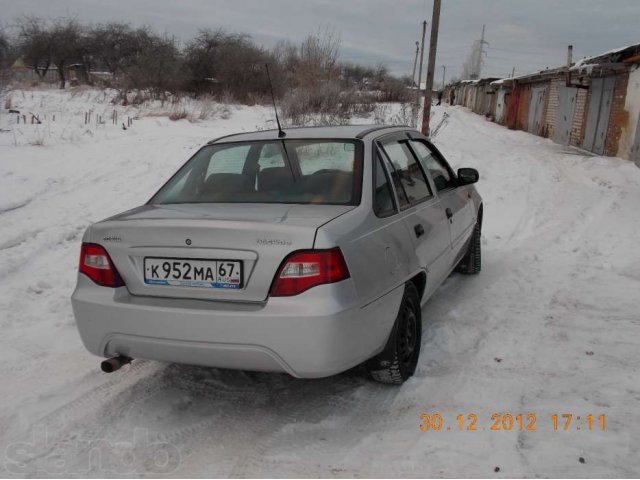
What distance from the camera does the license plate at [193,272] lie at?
259cm

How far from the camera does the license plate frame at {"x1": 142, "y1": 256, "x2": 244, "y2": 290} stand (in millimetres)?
2580

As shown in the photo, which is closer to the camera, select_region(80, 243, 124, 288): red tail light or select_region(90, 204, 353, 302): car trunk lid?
select_region(90, 204, 353, 302): car trunk lid

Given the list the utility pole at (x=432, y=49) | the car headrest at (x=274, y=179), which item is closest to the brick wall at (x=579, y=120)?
the utility pole at (x=432, y=49)

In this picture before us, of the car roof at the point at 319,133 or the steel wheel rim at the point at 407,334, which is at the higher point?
the car roof at the point at 319,133

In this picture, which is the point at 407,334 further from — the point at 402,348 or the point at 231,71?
the point at 231,71

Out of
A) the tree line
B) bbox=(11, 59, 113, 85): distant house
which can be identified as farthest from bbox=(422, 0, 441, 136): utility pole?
bbox=(11, 59, 113, 85): distant house

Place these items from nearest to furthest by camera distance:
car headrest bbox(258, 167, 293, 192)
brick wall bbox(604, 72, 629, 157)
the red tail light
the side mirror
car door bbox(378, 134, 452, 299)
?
the red tail light < car headrest bbox(258, 167, 293, 192) < car door bbox(378, 134, 452, 299) < the side mirror < brick wall bbox(604, 72, 629, 157)

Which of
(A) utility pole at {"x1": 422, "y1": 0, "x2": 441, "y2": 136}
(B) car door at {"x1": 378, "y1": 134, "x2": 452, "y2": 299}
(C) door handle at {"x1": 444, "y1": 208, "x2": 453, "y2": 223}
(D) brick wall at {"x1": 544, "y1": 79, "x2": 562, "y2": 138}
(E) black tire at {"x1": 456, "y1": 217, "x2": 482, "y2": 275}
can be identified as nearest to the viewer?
(B) car door at {"x1": 378, "y1": 134, "x2": 452, "y2": 299}

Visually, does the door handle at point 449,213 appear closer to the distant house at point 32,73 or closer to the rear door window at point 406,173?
the rear door window at point 406,173

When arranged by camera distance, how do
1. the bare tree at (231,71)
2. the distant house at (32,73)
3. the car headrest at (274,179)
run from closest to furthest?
the car headrest at (274,179) < the bare tree at (231,71) < the distant house at (32,73)

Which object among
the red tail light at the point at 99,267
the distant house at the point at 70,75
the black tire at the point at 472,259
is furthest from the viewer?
the distant house at the point at 70,75

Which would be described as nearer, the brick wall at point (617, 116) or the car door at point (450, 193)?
→ the car door at point (450, 193)

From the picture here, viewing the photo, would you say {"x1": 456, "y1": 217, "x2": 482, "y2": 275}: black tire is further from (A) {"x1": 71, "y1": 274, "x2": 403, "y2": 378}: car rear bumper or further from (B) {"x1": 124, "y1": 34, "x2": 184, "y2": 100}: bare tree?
(B) {"x1": 124, "y1": 34, "x2": 184, "y2": 100}: bare tree

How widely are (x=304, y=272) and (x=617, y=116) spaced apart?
15619 millimetres
